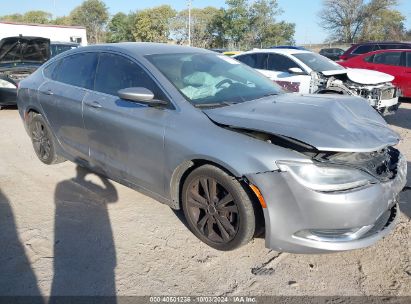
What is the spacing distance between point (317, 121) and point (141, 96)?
1.46 meters

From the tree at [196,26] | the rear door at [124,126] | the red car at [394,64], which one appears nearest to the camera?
the rear door at [124,126]

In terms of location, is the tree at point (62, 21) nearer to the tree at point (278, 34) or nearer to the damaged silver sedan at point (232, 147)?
the tree at point (278, 34)

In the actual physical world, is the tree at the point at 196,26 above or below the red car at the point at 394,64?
above

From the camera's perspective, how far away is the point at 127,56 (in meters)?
3.84

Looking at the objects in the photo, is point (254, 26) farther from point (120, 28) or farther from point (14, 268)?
point (14, 268)

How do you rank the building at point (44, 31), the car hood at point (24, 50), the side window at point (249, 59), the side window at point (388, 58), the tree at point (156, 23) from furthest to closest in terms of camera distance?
the tree at point (156, 23) → the building at point (44, 31) → the side window at point (388, 58) → the car hood at point (24, 50) → the side window at point (249, 59)

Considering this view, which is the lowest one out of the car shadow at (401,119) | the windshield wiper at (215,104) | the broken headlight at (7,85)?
the car shadow at (401,119)

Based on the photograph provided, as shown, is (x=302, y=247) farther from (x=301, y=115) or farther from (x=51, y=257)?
(x=51, y=257)

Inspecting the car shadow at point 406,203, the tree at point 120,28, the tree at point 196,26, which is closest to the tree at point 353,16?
the tree at point 196,26

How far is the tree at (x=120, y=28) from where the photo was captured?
201 ft

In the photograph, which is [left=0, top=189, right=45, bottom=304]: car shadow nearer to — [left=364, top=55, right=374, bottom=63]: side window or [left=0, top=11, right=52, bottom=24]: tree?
[left=364, top=55, right=374, bottom=63]: side window

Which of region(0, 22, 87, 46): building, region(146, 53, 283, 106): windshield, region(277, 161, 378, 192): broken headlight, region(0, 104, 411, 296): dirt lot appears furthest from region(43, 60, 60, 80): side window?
region(0, 22, 87, 46): building

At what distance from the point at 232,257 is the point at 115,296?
963 mm

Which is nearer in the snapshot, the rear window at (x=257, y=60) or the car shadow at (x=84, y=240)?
the car shadow at (x=84, y=240)
